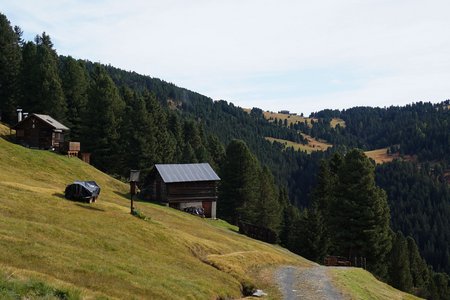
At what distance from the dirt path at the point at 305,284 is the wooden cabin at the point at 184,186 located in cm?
3556

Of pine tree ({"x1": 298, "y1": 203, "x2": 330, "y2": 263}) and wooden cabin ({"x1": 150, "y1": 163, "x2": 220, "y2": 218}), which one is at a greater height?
wooden cabin ({"x1": 150, "y1": 163, "x2": 220, "y2": 218})

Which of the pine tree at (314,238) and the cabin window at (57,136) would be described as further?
the pine tree at (314,238)

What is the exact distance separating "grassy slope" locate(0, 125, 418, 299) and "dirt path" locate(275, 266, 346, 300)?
111 centimetres

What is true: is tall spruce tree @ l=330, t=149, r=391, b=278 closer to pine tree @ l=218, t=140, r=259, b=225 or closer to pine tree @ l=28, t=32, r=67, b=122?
pine tree @ l=218, t=140, r=259, b=225

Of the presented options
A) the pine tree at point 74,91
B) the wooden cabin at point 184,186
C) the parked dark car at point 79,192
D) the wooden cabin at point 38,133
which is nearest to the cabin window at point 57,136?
the wooden cabin at point 38,133

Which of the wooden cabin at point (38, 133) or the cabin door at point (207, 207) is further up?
the wooden cabin at point (38, 133)

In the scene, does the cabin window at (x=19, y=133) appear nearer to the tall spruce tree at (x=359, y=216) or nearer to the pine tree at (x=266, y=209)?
the pine tree at (x=266, y=209)

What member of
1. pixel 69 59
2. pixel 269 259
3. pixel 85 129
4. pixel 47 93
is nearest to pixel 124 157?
pixel 85 129

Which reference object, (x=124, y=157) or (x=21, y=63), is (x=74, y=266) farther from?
(x=21, y=63)

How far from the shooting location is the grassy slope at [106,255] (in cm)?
2083

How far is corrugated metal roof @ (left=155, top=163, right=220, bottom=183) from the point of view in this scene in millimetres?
73250

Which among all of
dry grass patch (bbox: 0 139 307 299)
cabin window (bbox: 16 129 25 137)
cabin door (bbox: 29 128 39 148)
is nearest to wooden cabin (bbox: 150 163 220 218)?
cabin door (bbox: 29 128 39 148)

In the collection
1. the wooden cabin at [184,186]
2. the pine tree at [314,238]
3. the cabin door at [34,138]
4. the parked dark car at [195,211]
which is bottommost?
the pine tree at [314,238]

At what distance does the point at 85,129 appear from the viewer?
83.6 metres
